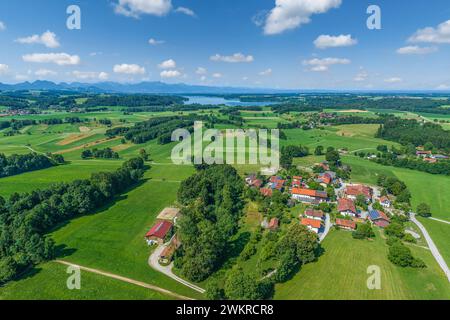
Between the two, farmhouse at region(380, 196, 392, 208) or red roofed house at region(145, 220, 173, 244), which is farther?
farmhouse at region(380, 196, 392, 208)

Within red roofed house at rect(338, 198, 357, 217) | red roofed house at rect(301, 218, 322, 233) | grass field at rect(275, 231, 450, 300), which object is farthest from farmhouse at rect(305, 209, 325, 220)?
grass field at rect(275, 231, 450, 300)

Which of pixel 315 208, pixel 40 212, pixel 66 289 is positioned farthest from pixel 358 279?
pixel 40 212

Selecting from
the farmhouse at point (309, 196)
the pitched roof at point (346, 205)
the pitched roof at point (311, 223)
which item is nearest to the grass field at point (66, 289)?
the pitched roof at point (311, 223)

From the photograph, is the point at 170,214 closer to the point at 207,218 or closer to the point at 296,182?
the point at 207,218

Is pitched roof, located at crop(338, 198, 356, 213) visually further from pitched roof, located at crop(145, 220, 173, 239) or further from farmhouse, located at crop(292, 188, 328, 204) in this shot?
pitched roof, located at crop(145, 220, 173, 239)

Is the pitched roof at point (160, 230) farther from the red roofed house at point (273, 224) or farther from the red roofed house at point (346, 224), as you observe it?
the red roofed house at point (346, 224)
